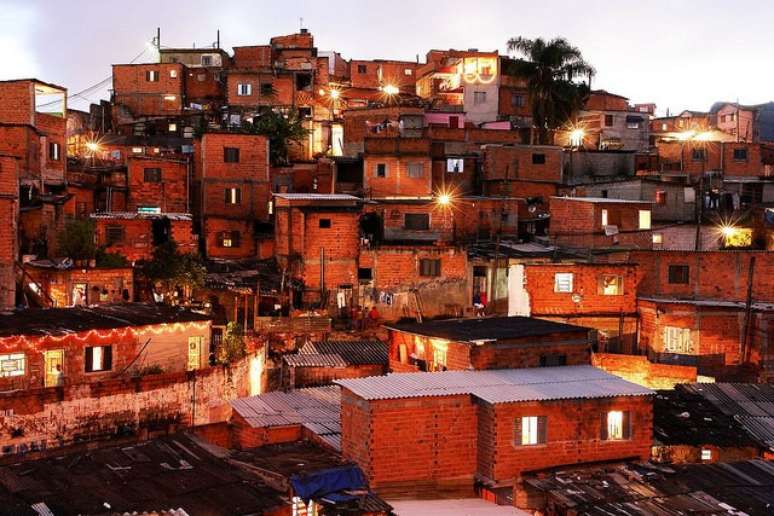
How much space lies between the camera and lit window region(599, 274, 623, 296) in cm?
3262

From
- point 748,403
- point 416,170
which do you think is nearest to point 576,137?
point 416,170

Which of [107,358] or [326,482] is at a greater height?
[107,358]

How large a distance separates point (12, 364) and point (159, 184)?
22.6m

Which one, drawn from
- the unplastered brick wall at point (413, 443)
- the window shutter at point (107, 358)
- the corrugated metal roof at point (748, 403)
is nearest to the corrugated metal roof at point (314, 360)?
the window shutter at point (107, 358)

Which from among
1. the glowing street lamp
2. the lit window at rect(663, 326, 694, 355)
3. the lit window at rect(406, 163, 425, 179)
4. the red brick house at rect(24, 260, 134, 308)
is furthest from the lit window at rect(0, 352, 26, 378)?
the glowing street lamp

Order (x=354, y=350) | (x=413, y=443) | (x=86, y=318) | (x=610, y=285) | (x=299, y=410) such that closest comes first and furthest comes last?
(x=413, y=443), (x=299, y=410), (x=86, y=318), (x=354, y=350), (x=610, y=285)

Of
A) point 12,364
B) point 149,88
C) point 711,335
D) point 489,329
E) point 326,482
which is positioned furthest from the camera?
point 149,88

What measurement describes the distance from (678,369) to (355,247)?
14140mm

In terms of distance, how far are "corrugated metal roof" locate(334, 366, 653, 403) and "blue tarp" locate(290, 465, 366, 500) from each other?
1.70m

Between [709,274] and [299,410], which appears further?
[709,274]

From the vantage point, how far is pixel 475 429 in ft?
66.8

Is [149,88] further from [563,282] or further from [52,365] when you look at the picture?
[52,365]

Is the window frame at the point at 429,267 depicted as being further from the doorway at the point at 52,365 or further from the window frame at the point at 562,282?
the doorway at the point at 52,365

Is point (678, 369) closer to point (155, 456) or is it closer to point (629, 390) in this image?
point (629, 390)
